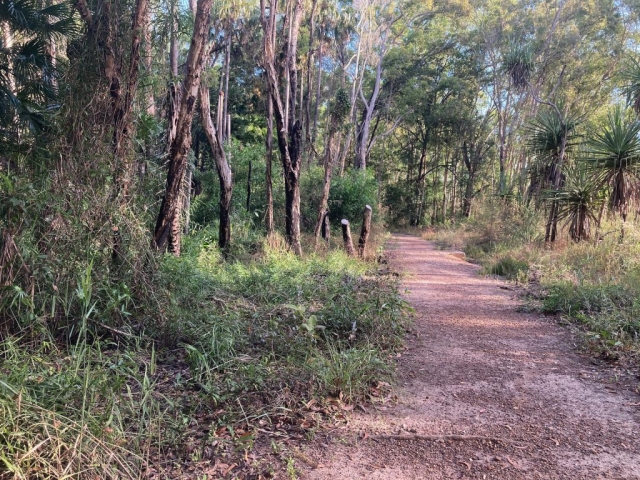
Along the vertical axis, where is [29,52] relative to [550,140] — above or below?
below

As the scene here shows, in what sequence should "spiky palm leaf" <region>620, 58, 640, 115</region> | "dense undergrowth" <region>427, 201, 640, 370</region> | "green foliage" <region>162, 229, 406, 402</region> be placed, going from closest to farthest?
"green foliage" <region>162, 229, 406, 402</region>
"dense undergrowth" <region>427, 201, 640, 370</region>
"spiky palm leaf" <region>620, 58, 640, 115</region>

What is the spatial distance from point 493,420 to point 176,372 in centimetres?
256

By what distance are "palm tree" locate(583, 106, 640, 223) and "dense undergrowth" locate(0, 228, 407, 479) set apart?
296 inches

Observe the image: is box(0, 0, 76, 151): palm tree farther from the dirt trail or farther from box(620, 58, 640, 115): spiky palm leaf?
box(620, 58, 640, 115): spiky palm leaf

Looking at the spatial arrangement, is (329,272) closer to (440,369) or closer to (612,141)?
(440,369)

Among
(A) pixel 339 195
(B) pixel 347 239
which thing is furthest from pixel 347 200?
(B) pixel 347 239

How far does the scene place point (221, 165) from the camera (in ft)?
32.4

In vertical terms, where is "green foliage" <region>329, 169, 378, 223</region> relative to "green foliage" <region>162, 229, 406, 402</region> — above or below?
above

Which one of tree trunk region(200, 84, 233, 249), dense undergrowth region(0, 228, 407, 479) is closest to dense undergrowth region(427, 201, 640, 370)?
dense undergrowth region(0, 228, 407, 479)

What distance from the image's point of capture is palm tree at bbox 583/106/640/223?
33.1 feet

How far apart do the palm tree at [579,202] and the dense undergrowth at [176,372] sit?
7.49 meters

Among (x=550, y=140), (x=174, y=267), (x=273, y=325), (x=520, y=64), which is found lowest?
(x=273, y=325)

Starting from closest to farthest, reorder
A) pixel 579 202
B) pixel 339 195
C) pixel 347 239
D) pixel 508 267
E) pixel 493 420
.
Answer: pixel 493 420
pixel 508 267
pixel 579 202
pixel 347 239
pixel 339 195

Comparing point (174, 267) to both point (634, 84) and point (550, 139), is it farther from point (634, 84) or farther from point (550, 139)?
point (634, 84)
